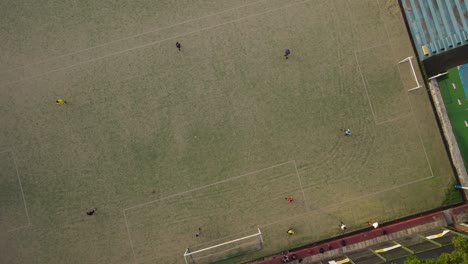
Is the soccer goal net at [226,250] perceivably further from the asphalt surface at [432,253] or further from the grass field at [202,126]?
the asphalt surface at [432,253]

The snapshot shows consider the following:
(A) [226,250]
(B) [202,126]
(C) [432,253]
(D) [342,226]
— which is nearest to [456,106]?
(C) [432,253]

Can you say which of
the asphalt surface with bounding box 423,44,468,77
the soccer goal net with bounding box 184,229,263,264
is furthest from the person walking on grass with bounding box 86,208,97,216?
the asphalt surface with bounding box 423,44,468,77

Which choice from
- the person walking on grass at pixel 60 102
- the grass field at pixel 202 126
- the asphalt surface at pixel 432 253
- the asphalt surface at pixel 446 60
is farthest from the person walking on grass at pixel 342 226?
the person walking on grass at pixel 60 102

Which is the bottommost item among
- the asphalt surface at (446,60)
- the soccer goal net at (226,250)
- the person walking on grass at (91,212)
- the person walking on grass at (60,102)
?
the soccer goal net at (226,250)

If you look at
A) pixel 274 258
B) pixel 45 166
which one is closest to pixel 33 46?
pixel 45 166

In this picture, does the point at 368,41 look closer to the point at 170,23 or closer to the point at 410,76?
the point at 410,76

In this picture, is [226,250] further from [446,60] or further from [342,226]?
[446,60]
